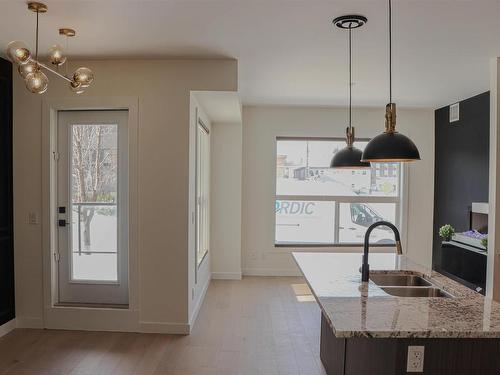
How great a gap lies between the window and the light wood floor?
191 cm

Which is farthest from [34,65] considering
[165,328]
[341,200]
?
[341,200]

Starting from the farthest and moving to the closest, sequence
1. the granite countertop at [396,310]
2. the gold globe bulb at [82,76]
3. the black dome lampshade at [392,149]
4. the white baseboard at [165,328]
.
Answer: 1. the white baseboard at [165,328]
2. the gold globe bulb at [82,76]
3. the black dome lampshade at [392,149]
4. the granite countertop at [396,310]

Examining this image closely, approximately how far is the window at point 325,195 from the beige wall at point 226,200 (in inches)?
27.0

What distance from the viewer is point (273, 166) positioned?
6.06m

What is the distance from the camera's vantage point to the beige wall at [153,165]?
369 centimetres

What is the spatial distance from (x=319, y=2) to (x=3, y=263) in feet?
11.5

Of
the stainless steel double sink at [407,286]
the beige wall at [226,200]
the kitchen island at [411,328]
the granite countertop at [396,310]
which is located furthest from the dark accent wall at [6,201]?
the stainless steel double sink at [407,286]

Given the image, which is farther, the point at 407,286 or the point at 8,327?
the point at 8,327

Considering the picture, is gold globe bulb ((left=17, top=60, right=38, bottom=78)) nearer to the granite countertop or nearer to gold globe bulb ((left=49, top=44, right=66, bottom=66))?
gold globe bulb ((left=49, top=44, right=66, bottom=66))

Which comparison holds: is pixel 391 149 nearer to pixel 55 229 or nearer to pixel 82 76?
pixel 82 76

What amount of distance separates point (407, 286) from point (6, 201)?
139 inches

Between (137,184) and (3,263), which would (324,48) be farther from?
(3,263)

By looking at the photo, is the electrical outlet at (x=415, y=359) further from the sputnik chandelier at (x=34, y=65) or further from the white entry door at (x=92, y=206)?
the white entry door at (x=92, y=206)

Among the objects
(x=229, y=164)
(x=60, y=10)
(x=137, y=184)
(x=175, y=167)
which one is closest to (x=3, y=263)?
(x=137, y=184)
